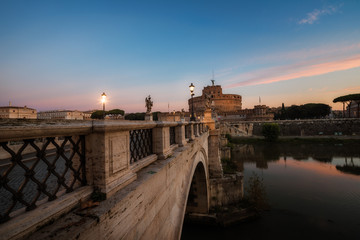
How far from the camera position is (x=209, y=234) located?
13.0 meters

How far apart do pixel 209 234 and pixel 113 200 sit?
1365cm

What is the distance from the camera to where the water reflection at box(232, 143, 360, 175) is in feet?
101

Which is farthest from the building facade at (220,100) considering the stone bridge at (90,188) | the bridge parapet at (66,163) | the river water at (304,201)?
the bridge parapet at (66,163)

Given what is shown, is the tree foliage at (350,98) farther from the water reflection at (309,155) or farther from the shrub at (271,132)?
the shrub at (271,132)

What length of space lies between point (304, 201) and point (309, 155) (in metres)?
25.0

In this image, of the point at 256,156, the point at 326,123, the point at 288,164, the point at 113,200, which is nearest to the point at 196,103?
the point at 326,123

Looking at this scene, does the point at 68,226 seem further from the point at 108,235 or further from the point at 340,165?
the point at 340,165

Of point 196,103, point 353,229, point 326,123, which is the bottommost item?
point 353,229

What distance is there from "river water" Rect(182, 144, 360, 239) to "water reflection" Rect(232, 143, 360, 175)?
0.51 feet

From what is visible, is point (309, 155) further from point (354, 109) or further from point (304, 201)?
point (354, 109)

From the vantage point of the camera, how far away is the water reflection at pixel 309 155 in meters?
30.9

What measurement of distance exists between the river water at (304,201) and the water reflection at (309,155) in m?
0.16

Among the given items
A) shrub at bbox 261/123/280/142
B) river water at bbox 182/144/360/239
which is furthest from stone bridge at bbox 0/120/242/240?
shrub at bbox 261/123/280/142

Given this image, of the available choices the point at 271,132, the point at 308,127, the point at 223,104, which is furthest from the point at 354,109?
the point at 223,104
